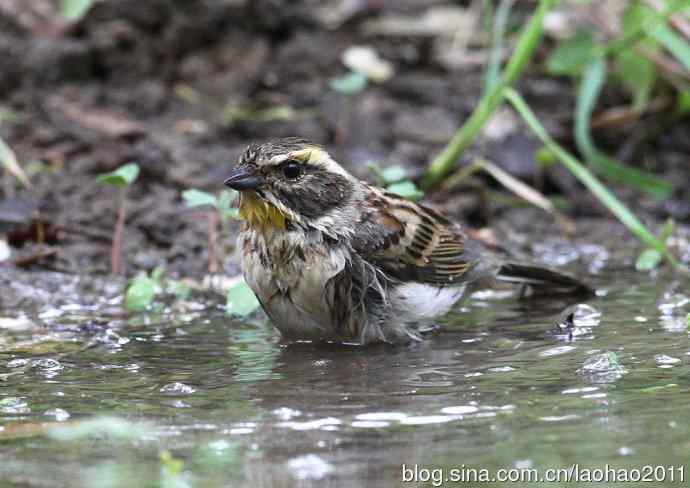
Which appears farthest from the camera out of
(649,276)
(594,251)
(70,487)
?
(594,251)

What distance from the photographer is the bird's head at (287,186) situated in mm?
5500

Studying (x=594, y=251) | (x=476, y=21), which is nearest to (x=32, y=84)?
(x=476, y=21)

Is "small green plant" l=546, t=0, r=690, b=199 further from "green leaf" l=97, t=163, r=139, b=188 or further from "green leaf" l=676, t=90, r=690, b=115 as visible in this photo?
"green leaf" l=97, t=163, r=139, b=188

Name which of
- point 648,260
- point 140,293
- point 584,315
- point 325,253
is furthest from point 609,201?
point 140,293

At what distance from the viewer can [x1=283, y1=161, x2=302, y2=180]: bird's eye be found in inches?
220

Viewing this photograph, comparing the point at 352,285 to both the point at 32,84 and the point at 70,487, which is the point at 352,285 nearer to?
the point at 70,487

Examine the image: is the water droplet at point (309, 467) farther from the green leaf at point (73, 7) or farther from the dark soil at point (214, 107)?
the green leaf at point (73, 7)

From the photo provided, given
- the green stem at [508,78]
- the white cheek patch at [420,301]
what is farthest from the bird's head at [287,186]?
the green stem at [508,78]

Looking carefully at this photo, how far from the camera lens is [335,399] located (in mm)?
4367

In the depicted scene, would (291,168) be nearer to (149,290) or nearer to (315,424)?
(149,290)

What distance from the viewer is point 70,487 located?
3285 millimetres

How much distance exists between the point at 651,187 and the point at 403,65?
94.5 inches

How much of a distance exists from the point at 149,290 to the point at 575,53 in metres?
3.88

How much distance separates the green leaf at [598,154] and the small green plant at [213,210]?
2488 millimetres
